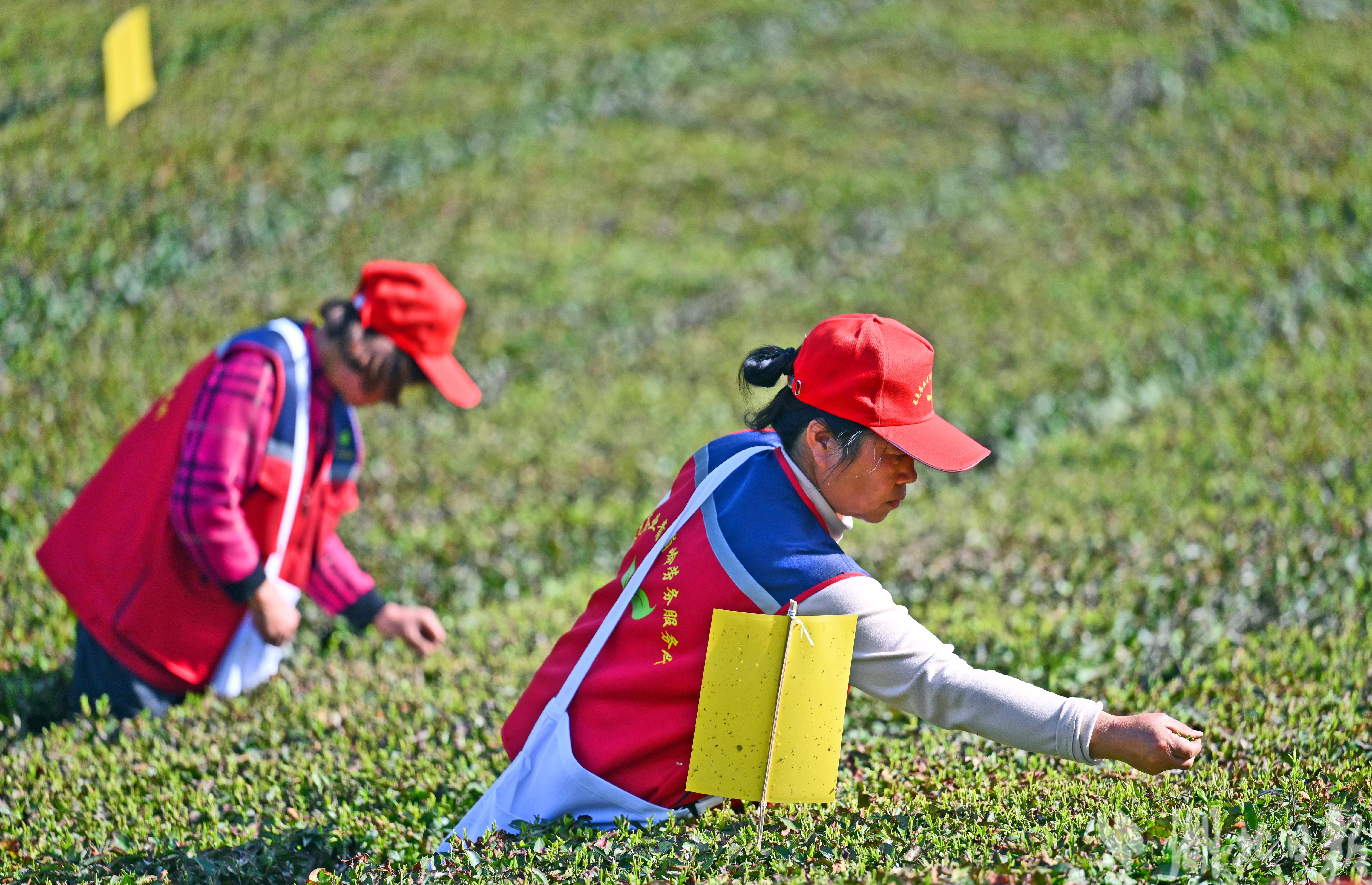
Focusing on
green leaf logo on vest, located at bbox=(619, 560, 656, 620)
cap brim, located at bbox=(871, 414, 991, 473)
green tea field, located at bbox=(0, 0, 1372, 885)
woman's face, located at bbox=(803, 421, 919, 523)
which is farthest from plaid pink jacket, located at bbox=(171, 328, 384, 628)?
cap brim, located at bbox=(871, 414, 991, 473)

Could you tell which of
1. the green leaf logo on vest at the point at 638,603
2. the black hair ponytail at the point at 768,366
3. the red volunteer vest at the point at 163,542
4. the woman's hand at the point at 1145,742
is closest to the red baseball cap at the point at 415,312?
the red volunteer vest at the point at 163,542

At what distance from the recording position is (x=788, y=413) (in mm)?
2748

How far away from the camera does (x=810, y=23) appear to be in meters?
14.5

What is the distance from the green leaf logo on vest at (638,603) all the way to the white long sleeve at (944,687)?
0.40 m

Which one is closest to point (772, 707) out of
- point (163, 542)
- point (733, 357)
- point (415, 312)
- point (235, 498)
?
point (415, 312)

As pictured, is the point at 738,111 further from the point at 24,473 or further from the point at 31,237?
Result: the point at 24,473

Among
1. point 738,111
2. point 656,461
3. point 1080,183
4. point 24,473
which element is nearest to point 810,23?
point 738,111

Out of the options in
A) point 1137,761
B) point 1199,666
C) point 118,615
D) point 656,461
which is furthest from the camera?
point 656,461

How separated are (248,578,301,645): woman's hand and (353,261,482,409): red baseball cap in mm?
883

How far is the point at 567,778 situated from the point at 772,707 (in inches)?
22.6

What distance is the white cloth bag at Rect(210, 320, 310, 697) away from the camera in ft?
12.5

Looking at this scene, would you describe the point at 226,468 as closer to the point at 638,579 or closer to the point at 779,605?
the point at 638,579

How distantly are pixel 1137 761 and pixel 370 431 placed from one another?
18.3 ft

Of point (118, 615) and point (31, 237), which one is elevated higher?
point (31, 237)
